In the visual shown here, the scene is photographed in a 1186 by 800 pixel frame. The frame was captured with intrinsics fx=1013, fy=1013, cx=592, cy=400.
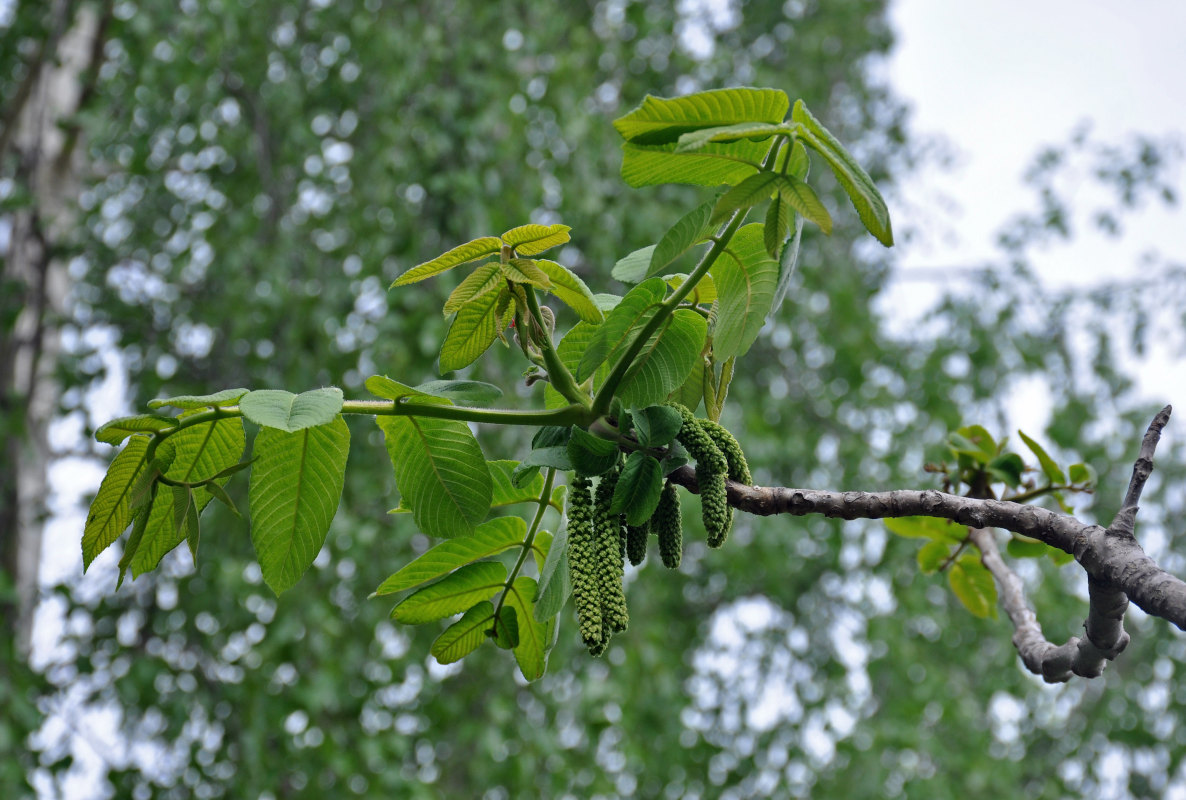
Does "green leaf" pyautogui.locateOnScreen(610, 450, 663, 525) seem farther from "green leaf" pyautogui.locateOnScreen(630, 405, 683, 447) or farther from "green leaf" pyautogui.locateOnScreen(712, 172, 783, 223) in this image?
"green leaf" pyautogui.locateOnScreen(712, 172, 783, 223)

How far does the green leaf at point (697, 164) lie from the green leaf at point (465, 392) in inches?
6.8

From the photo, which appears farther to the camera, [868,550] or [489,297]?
[868,550]

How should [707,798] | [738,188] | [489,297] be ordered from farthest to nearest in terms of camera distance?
[707,798] → [489,297] → [738,188]

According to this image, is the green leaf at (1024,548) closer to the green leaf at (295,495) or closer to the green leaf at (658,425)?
the green leaf at (658,425)

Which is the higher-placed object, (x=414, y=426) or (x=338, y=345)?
(x=414, y=426)

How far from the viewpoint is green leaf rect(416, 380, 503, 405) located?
70 cm

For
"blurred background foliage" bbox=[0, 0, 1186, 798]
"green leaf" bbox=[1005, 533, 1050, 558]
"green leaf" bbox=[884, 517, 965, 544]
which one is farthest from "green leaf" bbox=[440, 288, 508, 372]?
"blurred background foliage" bbox=[0, 0, 1186, 798]

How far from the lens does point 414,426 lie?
71cm

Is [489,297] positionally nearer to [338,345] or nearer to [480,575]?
[480,575]

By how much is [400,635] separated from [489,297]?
9.35ft

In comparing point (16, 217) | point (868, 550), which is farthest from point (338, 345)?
point (868, 550)

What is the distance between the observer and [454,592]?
2.61 feet

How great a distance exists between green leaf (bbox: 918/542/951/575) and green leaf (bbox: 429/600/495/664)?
0.51 meters

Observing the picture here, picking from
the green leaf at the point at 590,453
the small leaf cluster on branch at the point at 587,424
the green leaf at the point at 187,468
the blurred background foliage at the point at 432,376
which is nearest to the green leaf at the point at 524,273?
the small leaf cluster on branch at the point at 587,424
